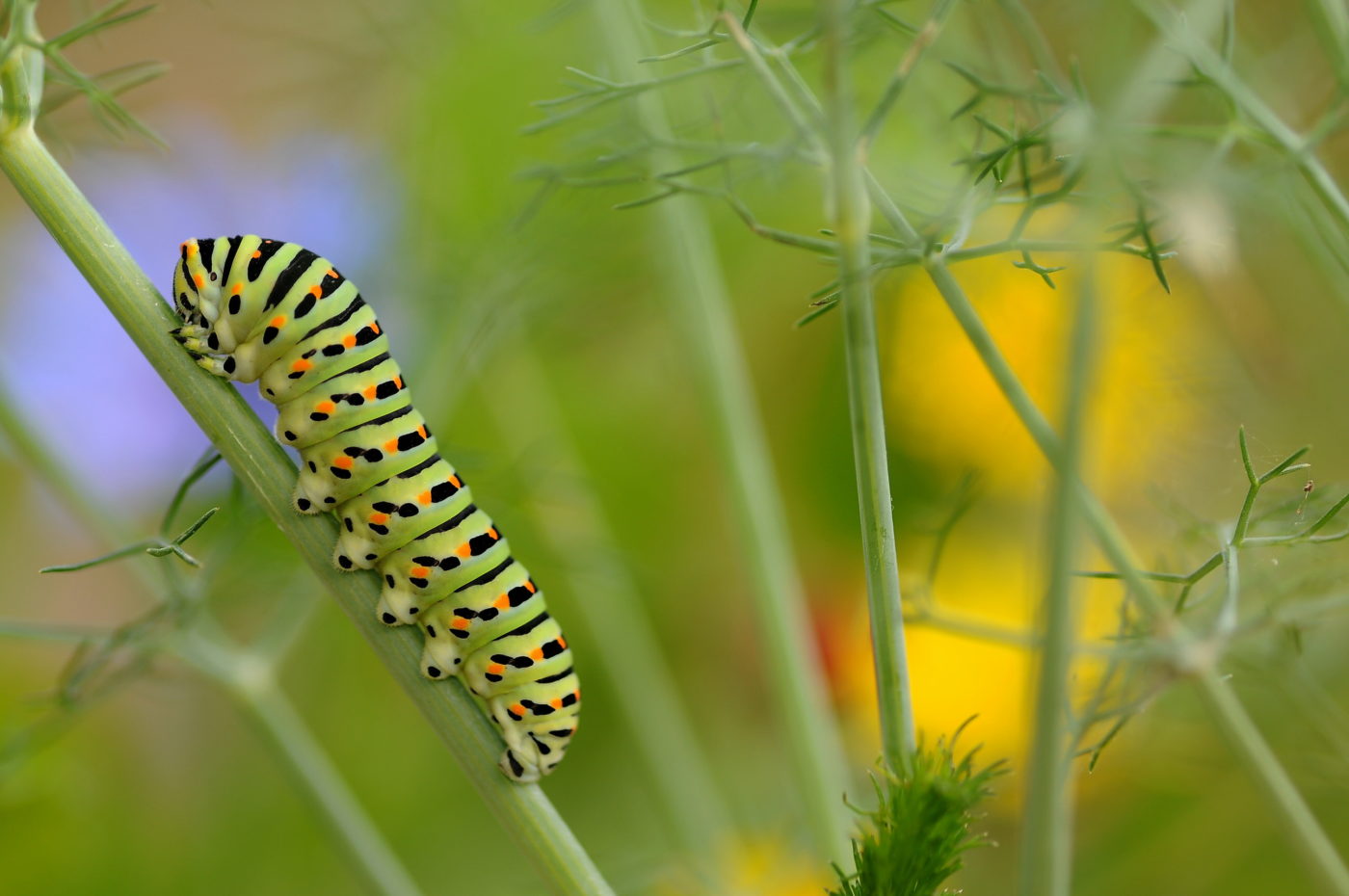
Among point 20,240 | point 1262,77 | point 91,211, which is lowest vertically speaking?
point 1262,77

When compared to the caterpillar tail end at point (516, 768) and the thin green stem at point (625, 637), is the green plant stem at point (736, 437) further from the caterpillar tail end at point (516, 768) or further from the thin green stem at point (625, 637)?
the caterpillar tail end at point (516, 768)

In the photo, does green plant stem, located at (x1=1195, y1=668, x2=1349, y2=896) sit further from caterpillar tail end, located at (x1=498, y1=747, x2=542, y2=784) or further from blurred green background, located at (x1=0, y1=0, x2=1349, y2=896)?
caterpillar tail end, located at (x1=498, y1=747, x2=542, y2=784)

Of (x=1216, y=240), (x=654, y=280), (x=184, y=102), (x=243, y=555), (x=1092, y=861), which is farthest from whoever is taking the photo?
(x=184, y=102)

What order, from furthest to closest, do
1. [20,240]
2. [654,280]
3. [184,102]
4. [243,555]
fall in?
1. [184,102]
2. [20,240]
3. [654,280]
4. [243,555]

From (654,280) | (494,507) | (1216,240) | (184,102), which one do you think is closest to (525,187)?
(654,280)

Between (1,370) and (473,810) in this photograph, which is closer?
(1,370)

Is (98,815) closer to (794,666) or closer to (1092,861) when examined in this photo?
(794,666)

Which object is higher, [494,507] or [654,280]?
[654,280]

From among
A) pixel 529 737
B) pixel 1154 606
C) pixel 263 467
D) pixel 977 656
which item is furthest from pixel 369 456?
pixel 977 656
